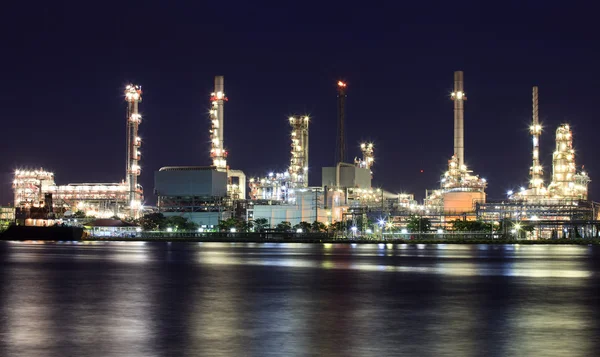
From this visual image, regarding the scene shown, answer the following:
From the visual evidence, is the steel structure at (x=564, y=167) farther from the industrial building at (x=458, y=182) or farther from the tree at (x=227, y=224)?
the tree at (x=227, y=224)

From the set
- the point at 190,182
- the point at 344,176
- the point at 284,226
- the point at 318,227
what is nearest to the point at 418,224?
the point at 318,227

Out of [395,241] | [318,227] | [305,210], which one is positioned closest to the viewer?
[395,241]

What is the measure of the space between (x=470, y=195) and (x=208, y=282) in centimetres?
11086

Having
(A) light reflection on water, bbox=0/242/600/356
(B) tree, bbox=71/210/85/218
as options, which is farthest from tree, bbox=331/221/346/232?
(A) light reflection on water, bbox=0/242/600/356

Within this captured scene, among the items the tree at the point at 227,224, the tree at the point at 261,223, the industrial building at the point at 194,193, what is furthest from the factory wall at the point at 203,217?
the tree at the point at 261,223

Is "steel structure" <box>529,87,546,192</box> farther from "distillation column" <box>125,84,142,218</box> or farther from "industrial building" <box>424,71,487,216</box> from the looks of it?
"distillation column" <box>125,84,142,218</box>

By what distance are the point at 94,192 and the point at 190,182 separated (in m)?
28.0

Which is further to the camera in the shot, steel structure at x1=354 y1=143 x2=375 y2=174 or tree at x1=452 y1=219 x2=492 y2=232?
steel structure at x1=354 y1=143 x2=375 y2=174

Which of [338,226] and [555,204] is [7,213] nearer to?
[338,226]

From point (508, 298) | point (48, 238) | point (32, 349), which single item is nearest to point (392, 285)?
point (508, 298)

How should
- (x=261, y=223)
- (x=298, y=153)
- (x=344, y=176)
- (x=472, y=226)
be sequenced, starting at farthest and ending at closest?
(x=344, y=176), (x=298, y=153), (x=261, y=223), (x=472, y=226)

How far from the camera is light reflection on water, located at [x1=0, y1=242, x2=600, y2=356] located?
16.3 meters

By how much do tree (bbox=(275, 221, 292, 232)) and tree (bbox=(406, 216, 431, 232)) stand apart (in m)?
20.7

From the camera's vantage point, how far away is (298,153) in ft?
493
